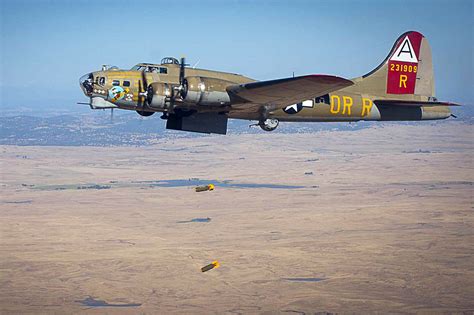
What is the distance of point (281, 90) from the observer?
45125 mm

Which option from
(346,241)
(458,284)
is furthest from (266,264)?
(458,284)

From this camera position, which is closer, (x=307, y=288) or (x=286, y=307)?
(x=286, y=307)

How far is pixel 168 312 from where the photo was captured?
267 feet

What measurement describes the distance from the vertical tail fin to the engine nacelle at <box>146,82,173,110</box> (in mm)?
17164

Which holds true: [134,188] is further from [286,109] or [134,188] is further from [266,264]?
[286,109]

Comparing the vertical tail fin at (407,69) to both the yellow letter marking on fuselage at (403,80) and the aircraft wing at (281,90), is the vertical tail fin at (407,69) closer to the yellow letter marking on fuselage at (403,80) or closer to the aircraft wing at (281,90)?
the yellow letter marking on fuselage at (403,80)

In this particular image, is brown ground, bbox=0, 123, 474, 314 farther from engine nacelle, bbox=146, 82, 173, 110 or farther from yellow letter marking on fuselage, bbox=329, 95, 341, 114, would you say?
engine nacelle, bbox=146, 82, 173, 110

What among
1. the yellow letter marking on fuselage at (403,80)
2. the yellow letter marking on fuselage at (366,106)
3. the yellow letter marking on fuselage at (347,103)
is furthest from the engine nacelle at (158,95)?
the yellow letter marking on fuselage at (403,80)

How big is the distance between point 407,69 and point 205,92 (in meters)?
19.2

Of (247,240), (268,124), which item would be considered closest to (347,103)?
(268,124)

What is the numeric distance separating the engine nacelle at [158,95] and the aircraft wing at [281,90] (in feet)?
11.7

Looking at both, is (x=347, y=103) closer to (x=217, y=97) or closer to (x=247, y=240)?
(x=217, y=97)

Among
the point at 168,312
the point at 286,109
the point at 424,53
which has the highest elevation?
the point at 424,53

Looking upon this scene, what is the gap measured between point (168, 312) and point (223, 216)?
1734 inches
